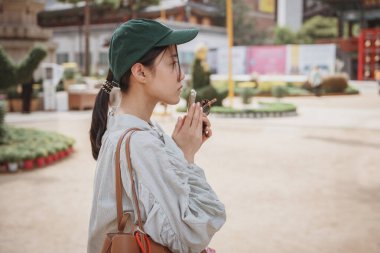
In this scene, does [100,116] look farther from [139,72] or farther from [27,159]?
[27,159]

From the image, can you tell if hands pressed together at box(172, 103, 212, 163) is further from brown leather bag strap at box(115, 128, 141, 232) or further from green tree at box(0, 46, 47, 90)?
green tree at box(0, 46, 47, 90)

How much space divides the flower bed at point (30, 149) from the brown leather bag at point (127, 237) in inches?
268

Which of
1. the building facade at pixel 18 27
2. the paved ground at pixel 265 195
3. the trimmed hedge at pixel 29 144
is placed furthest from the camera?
the building facade at pixel 18 27

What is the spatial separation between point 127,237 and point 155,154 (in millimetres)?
292

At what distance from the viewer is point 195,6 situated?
1766 inches

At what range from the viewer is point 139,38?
→ 1.77 m

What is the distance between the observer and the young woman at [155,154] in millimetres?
1701

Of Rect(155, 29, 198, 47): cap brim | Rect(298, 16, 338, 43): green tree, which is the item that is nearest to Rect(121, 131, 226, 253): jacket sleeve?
Rect(155, 29, 198, 47): cap brim

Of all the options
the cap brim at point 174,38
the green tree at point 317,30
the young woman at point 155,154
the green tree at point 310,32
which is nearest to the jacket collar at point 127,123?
the young woman at point 155,154

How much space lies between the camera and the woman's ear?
6.05 feet

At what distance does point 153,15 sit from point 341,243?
38726 mm

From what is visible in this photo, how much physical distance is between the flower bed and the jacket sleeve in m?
6.86

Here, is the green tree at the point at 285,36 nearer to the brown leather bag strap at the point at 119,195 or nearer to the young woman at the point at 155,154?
the young woman at the point at 155,154

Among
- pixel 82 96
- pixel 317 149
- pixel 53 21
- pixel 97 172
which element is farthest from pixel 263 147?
pixel 53 21
